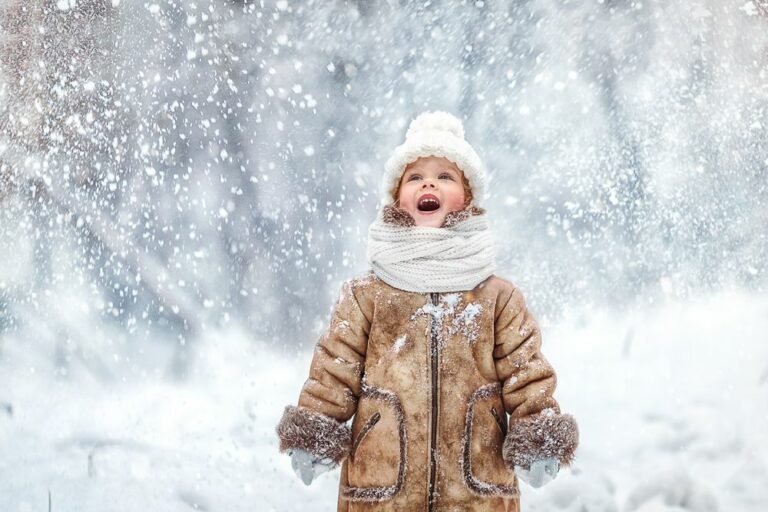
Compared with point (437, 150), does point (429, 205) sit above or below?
below

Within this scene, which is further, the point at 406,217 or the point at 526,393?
the point at 406,217

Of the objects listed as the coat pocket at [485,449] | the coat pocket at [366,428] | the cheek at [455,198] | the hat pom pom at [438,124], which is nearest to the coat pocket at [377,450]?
the coat pocket at [366,428]

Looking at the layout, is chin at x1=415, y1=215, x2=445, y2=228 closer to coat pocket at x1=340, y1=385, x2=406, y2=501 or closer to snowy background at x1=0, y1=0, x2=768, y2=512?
coat pocket at x1=340, y1=385, x2=406, y2=501

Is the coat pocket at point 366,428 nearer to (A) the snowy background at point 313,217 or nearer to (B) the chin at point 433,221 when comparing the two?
(B) the chin at point 433,221

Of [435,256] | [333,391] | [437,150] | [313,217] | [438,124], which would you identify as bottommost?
[333,391]

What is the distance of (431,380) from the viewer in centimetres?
198

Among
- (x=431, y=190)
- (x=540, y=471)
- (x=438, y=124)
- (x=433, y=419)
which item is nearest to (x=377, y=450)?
(x=433, y=419)

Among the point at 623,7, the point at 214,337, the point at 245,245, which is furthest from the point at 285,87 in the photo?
the point at 623,7

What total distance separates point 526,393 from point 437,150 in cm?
80

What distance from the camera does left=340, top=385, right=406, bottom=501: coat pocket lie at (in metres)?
1.93

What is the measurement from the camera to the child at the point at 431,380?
1.92m

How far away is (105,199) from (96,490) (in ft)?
5.55

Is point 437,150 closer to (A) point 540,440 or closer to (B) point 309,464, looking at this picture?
(A) point 540,440

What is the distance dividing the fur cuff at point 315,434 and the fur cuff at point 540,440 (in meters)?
0.48
